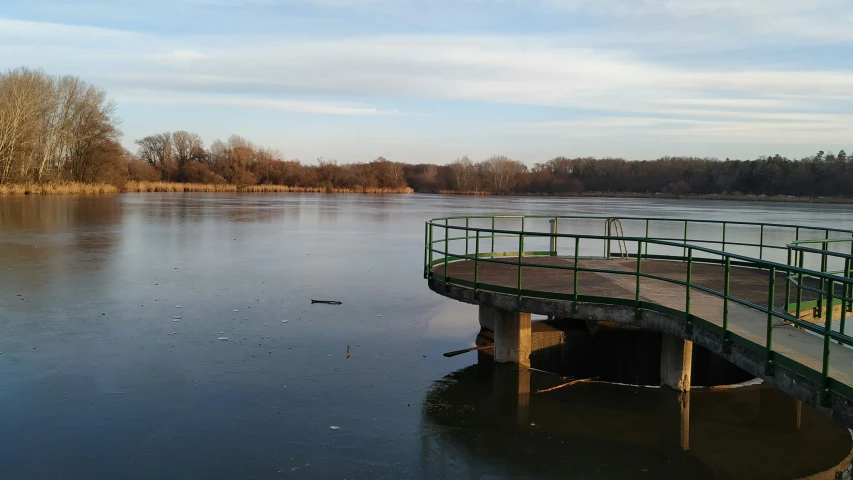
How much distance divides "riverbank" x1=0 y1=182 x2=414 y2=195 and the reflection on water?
56625 mm

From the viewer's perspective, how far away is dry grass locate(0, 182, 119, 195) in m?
54.7

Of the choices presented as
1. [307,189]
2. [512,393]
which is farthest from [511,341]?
[307,189]

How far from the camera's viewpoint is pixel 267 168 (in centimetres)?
11394

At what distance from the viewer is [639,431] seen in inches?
298

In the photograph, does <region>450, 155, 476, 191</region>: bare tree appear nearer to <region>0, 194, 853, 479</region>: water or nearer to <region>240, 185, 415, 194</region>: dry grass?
<region>240, 185, 415, 194</region>: dry grass

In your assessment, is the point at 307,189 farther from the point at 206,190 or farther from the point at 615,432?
the point at 615,432

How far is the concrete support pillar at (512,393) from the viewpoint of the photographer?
7.91 m

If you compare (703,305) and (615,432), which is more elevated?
(703,305)

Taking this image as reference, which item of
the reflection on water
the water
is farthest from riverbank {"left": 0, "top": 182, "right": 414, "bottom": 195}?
the reflection on water

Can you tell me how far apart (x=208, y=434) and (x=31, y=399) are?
2.33 metres

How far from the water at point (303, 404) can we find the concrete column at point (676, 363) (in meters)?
0.24

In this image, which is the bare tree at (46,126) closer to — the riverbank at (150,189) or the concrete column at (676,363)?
the riverbank at (150,189)

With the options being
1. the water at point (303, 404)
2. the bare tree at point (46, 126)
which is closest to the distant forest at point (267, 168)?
the bare tree at point (46, 126)

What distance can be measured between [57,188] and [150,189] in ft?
76.1
